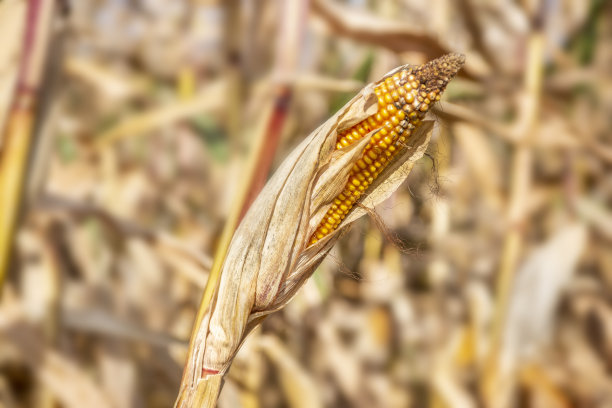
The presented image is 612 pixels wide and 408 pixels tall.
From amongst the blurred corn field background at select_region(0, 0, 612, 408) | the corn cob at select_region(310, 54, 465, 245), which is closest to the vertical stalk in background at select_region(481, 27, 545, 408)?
the blurred corn field background at select_region(0, 0, 612, 408)

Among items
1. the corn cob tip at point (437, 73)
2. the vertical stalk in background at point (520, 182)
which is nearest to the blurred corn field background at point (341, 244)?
the vertical stalk in background at point (520, 182)

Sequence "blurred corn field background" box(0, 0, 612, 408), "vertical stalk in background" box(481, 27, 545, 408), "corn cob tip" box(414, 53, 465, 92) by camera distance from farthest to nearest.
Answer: "vertical stalk in background" box(481, 27, 545, 408) < "blurred corn field background" box(0, 0, 612, 408) < "corn cob tip" box(414, 53, 465, 92)

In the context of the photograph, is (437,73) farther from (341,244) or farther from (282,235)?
(341,244)

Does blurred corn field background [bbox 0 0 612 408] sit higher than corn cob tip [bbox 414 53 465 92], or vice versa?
blurred corn field background [bbox 0 0 612 408]

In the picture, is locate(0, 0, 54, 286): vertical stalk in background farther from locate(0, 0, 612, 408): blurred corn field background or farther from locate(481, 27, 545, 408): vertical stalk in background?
locate(481, 27, 545, 408): vertical stalk in background

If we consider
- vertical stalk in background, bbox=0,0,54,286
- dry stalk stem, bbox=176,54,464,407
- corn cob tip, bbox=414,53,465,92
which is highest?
vertical stalk in background, bbox=0,0,54,286

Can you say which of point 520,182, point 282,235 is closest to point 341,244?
point 282,235

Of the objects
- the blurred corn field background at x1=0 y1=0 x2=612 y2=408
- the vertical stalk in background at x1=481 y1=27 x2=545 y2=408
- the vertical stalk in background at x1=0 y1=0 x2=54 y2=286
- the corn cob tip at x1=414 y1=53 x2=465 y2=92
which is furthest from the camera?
the vertical stalk in background at x1=481 y1=27 x2=545 y2=408

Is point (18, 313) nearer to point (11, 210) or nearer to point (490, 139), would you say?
point (11, 210)
